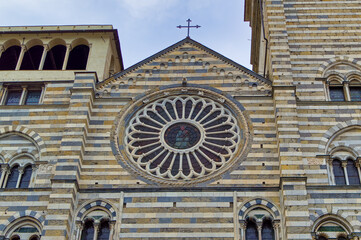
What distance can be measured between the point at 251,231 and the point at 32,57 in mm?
11088

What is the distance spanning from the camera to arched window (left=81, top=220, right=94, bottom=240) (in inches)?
638

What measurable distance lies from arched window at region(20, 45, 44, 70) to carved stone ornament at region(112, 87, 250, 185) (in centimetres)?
528

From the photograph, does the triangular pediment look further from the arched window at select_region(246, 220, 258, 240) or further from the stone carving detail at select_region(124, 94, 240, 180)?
the arched window at select_region(246, 220, 258, 240)

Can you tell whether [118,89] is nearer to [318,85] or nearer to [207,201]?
[207,201]

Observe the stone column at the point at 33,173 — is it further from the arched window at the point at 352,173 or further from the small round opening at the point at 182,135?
the arched window at the point at 352,173

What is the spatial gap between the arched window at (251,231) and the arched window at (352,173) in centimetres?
315

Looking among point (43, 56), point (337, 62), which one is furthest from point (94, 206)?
point (337, 62)

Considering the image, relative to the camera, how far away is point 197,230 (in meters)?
15.9

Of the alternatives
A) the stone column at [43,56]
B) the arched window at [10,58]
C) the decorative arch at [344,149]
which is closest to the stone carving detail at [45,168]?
the stone column at [43,56]

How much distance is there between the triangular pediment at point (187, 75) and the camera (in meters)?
19.4

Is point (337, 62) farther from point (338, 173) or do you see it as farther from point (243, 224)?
point (243, 224)

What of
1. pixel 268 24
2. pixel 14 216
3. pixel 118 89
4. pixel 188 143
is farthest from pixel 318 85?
pixel 14 216

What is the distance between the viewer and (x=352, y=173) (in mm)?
17250

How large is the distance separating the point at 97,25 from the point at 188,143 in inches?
257
